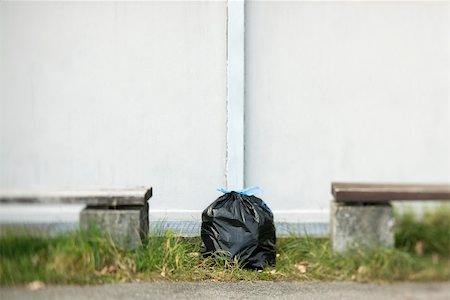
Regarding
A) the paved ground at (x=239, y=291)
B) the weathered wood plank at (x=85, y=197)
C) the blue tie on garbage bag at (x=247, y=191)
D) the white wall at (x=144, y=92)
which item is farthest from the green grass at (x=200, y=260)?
the white wall at (x=144, y=92)

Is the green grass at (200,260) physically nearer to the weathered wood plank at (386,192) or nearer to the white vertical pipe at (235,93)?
the weathered wood plank at (386,192)

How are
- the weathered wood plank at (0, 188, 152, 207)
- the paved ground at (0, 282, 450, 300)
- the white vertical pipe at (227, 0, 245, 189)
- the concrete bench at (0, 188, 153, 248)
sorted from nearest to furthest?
the paved ground at (0, 282, 450, 300) → the weathered wood plank at (0, 188, 152, 207) → the concrete bench at (0, 188, 153, 248) → the white vertical pipe at (227, 0, 245, 189)

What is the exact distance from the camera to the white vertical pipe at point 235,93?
13.0ft

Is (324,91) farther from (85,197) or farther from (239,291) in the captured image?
(85,197)

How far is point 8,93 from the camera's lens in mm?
2953

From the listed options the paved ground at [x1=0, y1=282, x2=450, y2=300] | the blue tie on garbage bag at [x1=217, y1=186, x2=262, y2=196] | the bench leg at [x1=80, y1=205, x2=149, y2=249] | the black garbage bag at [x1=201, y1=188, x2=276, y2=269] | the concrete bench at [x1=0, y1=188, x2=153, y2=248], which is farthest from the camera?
the blue tie on garbage bag at [x1=217, y1=186, x2=262, y2=196]

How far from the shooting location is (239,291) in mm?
3389

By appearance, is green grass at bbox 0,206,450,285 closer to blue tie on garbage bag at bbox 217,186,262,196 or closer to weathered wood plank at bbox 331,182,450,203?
weathered wood plank at bbox 331,182,450,203

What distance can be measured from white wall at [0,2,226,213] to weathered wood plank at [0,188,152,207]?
31 centimetres

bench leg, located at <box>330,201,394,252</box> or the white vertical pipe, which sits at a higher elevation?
the white vertical pipe

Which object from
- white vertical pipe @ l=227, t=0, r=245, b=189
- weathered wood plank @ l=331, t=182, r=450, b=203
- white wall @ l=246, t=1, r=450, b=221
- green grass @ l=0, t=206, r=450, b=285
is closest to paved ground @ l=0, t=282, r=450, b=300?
green grass @ l=0, t=206, r=450, b=285

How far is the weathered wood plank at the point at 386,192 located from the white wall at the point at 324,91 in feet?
0.42

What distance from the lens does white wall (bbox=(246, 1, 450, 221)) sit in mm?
3104

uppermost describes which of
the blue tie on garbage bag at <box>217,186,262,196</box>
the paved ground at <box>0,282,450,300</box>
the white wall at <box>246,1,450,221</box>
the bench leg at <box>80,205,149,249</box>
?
the white wall at <box>246,1,450,221</box>
